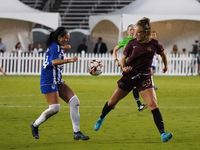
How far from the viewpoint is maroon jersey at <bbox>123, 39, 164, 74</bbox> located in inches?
287

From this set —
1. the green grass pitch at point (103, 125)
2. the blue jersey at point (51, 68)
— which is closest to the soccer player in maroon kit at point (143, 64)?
the green grass pitch at point (103, 125)

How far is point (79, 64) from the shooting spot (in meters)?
25.3

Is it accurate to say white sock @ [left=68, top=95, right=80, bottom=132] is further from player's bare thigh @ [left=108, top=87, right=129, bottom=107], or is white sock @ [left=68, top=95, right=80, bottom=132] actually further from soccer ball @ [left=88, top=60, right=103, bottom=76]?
soccer ball @ [left=88, top=60, right=103, bottom=76]

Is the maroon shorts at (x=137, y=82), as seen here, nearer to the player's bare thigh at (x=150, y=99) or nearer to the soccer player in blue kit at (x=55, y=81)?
the player's bare thigh at (x=150, y=99)

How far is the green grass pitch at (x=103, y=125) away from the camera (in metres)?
7.05

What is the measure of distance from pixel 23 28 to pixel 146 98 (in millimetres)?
21785

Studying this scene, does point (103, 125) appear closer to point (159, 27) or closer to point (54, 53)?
point (54, 53)

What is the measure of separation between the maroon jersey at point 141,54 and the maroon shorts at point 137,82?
8 cm

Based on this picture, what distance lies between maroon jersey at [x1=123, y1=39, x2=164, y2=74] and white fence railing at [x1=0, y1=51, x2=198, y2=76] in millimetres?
17475

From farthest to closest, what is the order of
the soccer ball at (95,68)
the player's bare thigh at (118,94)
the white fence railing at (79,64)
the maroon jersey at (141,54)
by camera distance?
the white fence railing at (79,64)
the soccer ball at (95,68)
the player's bare thigh at (118,94)
the maroon jersey at (141,54)

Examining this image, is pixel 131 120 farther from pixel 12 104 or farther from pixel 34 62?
pixel 34 62

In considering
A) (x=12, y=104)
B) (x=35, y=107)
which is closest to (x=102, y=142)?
(x=35, y=107)

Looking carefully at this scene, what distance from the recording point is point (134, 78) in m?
7.43

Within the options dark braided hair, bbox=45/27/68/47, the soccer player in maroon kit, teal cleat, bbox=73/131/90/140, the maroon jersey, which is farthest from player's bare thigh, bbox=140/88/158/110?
dark braided hair, bbox=45/27/68/47
